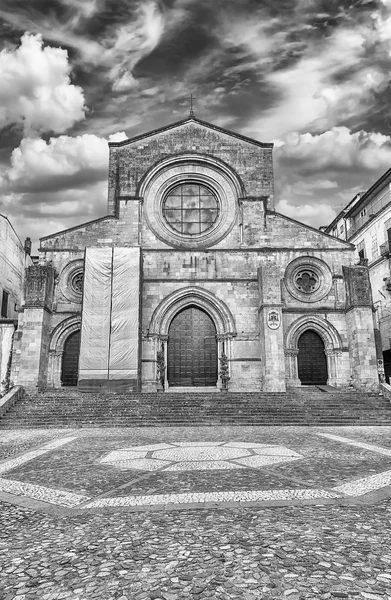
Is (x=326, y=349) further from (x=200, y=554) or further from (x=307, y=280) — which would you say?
(x=200, y=554)

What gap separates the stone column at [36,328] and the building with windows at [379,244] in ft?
61.2

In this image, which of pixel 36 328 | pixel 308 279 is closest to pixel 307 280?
pixel 308 279

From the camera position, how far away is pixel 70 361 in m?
20.8

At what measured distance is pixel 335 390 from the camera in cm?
1931

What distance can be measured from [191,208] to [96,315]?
810cm

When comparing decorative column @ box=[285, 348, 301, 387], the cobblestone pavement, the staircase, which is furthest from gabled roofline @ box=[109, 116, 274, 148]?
the cobblestone pavement

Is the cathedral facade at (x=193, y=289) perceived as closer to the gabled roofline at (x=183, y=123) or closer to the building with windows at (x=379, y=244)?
the gabled roofline at (x=183, y=123)

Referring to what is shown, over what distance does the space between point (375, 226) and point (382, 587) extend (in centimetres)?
2925

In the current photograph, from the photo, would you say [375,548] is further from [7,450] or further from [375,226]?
[375,226]

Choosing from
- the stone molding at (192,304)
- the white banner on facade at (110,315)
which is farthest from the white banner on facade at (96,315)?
the stone molding at (192,304)

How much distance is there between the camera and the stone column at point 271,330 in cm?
1891

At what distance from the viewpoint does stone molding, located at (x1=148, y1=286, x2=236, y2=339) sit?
2061cm

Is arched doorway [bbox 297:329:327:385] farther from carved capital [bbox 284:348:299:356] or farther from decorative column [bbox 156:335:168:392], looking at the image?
decorative column [bbox 156:335:168:392]

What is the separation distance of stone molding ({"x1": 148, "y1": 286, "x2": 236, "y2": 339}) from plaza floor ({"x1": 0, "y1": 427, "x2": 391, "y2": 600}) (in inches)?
484
